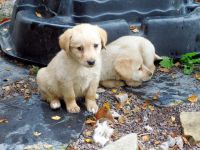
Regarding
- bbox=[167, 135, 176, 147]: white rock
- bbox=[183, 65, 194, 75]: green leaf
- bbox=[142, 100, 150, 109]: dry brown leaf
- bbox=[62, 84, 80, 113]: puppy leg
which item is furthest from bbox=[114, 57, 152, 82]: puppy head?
bbox=[167, 135, 176, 147]: white rock

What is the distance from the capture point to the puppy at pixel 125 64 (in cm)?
614

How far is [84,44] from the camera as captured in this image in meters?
4.96

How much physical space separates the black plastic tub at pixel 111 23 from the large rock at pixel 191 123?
167 cm

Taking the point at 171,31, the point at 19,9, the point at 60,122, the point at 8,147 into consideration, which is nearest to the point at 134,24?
the point at 171,31

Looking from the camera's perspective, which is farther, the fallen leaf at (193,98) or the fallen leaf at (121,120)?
the fallen leaf at (193,98)

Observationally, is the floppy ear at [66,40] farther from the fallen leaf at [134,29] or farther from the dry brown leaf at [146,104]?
the fallen leaf at [134,29]

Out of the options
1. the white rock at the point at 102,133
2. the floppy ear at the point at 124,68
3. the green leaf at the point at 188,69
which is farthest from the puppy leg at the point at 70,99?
the green leaf at the point at 188,69

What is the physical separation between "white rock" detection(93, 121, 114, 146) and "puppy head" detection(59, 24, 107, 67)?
0.70 metres

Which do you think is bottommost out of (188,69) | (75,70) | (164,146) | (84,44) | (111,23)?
(164,146)

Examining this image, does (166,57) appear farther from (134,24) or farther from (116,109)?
(116,109)

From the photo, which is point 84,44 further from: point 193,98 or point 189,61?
point 189,61

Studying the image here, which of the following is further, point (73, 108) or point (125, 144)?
point (73, 108)

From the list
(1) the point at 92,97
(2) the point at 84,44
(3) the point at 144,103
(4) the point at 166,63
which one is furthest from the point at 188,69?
(2) the point at 84,44

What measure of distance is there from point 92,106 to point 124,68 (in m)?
0.90
